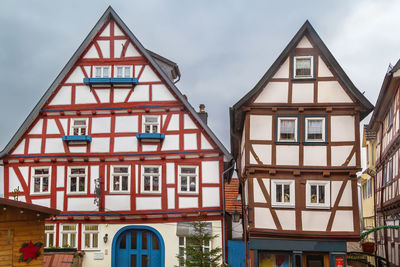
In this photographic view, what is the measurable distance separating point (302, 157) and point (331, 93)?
2866 mm

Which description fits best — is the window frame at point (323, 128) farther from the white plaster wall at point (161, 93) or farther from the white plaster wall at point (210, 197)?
the white plaster wall at point (161, 93)

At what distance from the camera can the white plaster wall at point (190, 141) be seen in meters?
23.3

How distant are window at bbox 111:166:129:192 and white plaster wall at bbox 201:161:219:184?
346 cm

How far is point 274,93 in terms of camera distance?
829 inches

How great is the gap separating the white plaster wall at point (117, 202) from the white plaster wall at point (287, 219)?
6.83 m

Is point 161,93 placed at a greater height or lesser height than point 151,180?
greater

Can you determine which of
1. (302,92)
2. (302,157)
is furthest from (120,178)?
(302,92)

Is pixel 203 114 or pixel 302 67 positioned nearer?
pixel 302 67

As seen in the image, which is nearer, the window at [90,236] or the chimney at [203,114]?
the window at [90,236]

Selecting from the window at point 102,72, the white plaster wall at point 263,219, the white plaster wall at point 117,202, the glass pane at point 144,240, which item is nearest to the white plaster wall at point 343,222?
the white plaster wall at point 263,219

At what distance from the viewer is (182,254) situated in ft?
73.8

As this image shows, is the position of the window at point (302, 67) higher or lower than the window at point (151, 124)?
higher

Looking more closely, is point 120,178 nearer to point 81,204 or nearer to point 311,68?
point 81,204

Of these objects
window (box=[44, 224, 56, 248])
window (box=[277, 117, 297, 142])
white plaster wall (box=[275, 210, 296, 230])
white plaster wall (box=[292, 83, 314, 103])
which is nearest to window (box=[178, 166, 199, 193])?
white plaster wall (box=[275, 210, 296, 230])
